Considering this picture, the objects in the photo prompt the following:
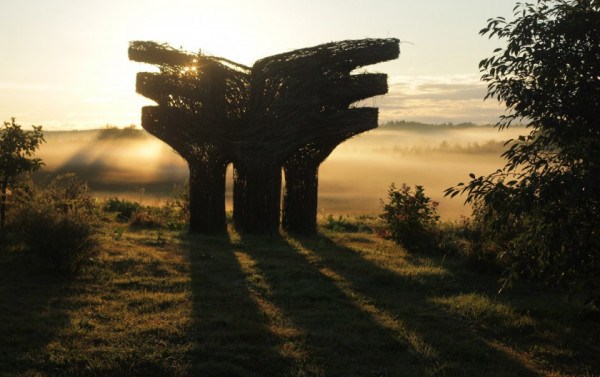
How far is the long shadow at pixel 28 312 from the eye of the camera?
7.95m

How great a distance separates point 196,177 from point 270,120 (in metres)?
2.81

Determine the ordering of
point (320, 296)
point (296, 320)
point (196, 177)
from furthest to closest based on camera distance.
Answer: point (196, 177) → point (320, 296) → point (296, 320)

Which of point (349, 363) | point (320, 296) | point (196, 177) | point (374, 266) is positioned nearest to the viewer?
point (349, 363)

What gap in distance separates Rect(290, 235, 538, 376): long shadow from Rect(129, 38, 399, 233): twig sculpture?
9.81 feet

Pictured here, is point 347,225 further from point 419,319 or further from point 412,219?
point 419,319

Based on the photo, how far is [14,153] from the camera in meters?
15.9

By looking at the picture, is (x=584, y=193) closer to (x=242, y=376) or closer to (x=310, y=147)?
(x=242, y=376)

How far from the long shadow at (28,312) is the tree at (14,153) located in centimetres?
313

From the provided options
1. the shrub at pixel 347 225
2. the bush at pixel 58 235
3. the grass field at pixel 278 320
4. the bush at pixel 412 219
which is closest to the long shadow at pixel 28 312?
the grass field at pixel 278 320

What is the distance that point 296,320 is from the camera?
33.1 feet

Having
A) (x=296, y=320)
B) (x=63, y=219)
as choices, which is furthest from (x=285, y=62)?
(x=296, y=320)

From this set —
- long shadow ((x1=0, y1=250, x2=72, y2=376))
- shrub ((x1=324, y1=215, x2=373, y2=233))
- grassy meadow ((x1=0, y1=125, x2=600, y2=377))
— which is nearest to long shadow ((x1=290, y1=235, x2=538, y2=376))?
grassy meadow ((x1=0, y1=125, x2=600, y2=377))

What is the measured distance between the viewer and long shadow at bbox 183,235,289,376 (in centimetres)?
791

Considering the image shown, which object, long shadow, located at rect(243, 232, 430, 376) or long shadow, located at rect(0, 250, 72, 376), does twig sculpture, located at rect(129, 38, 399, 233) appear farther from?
long shadow, located at rect(0, 250, 72, 376)
